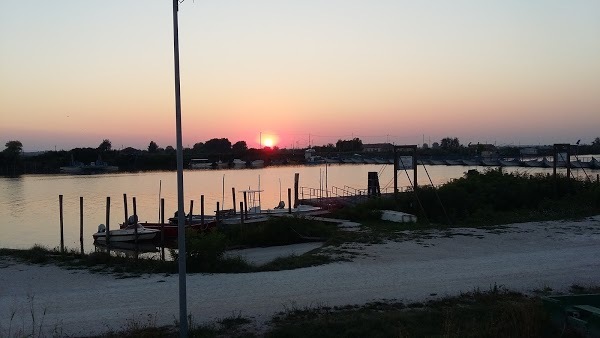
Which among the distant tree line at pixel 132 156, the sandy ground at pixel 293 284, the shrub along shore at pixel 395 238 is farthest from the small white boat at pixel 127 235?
the distant tree line at pixel 132 156

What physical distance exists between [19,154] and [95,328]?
137 meters

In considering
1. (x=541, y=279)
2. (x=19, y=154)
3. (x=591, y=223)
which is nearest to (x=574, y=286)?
(x=541, y=279)

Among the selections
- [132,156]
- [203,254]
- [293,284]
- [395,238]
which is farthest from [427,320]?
[132,156]

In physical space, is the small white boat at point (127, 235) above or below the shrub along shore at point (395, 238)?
below

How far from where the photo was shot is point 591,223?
69.3 feet

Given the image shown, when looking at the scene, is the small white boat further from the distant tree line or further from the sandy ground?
the distant tree line

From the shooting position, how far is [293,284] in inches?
463

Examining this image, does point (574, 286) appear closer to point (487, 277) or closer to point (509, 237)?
point (487, 277)

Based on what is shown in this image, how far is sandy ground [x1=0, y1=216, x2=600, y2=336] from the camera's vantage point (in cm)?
966

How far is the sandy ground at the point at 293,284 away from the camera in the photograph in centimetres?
966

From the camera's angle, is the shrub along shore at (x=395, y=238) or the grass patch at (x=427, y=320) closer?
the grass patch at (x=427, y=320)

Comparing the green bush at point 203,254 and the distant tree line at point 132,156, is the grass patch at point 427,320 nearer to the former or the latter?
the green bush at point 203,254

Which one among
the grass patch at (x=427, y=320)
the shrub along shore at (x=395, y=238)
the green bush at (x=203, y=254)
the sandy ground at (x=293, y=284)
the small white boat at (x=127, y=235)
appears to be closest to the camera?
the grass patch at (x=427, y=320)

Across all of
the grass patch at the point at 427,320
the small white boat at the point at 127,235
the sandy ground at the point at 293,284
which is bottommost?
the small white boat at the point at 127,235
